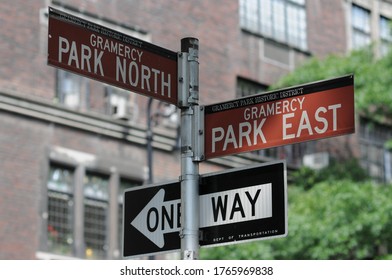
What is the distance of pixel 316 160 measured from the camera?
3397 cm

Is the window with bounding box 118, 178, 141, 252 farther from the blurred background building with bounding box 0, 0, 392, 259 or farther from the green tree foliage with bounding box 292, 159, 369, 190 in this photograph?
the green tree foliage with bounding box 292, 159, 369, 190

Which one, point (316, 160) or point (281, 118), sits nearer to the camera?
point (281, 118)

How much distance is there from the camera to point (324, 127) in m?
8.47

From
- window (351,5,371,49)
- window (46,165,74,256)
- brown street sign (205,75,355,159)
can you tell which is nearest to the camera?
brown street sign (205,75,355,159)

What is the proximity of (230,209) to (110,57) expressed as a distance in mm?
1574

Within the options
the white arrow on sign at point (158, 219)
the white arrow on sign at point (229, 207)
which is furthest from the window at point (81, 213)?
the white arrow on sign at point (229, 207)

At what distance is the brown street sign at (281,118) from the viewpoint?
27.8 feet

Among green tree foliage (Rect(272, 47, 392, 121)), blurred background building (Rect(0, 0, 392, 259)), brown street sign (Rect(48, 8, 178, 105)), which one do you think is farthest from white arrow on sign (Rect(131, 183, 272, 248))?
green tree foliage (Rect(272, 47, 392, 121))

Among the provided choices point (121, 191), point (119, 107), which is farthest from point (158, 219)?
A: point (119, 107)

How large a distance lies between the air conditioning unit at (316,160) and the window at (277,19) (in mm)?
4225

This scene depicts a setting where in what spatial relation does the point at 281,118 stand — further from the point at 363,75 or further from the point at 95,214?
the point at 95,214

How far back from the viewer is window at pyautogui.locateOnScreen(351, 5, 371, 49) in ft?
126

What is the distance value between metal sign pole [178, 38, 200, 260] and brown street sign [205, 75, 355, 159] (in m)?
0.14

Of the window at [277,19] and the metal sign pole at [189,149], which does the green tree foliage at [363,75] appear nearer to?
the window at [277,19]
